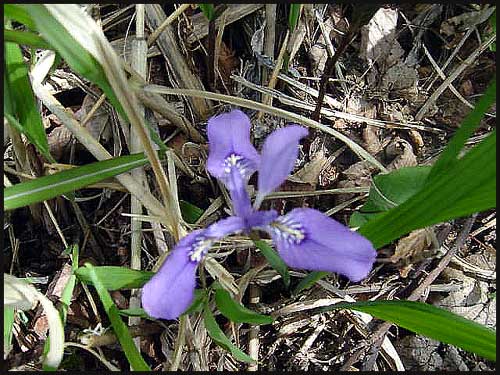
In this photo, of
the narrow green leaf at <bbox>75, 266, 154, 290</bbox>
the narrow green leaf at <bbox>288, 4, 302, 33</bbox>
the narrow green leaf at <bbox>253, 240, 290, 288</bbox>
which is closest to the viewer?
the narrow green leaf at <bbox>253, 240, 290, 288</bbox>

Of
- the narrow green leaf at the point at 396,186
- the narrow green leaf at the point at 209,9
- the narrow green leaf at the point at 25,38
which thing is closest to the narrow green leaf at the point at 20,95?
the narrow green leaf at the point at 25,38

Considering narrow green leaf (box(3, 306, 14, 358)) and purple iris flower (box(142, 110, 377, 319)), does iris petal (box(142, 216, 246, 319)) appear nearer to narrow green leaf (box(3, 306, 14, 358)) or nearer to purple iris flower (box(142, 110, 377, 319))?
purple iris flower (box(142, 110, 377, 319))

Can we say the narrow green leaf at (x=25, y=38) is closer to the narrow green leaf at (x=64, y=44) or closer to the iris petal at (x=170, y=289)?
the narrow green leaf at (x=64, y=44)

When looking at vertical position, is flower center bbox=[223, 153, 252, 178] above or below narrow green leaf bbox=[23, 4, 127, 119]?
below

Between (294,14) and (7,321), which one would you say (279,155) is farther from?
(7,321)

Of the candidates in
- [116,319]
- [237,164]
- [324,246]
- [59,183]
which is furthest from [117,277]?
[324,246]

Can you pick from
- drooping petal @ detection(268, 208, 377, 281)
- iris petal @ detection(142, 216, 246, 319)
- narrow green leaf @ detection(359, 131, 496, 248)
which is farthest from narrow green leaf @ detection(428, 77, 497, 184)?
iris petal @ detection(142, 216, 246, 319)
